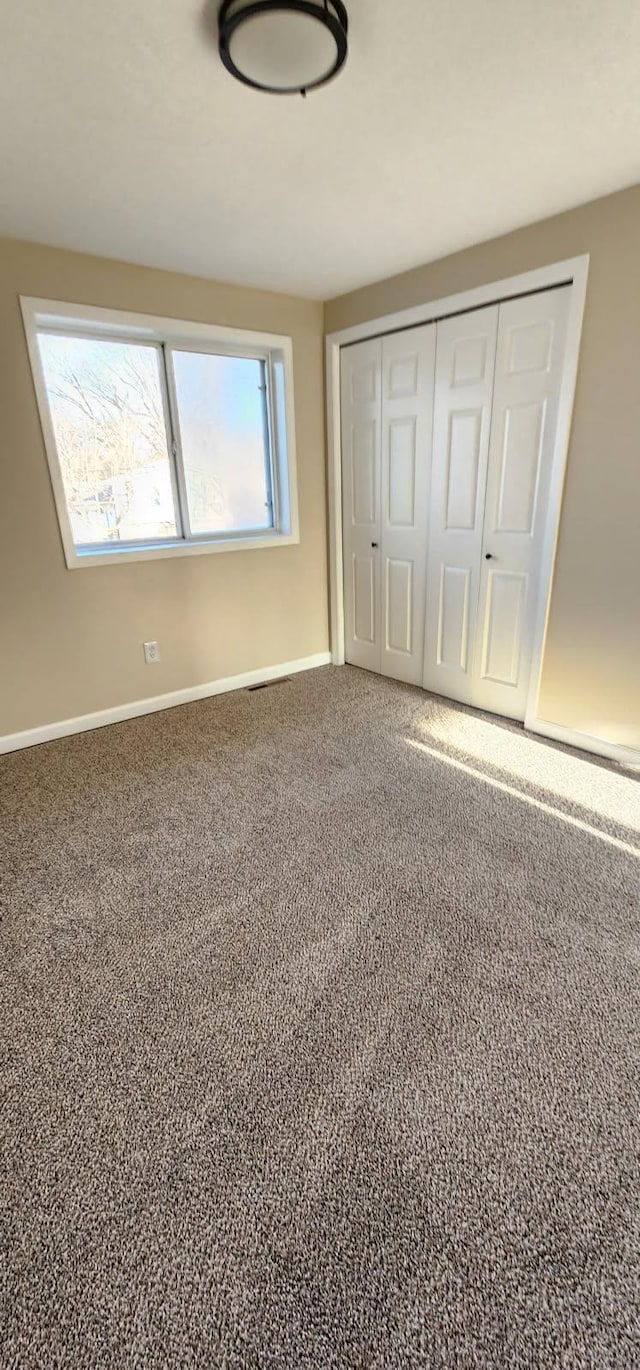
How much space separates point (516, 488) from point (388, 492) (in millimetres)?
895

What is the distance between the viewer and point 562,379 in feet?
8.43

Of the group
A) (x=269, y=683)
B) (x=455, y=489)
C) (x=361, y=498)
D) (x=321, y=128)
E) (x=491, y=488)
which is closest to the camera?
(x=321, y=128)

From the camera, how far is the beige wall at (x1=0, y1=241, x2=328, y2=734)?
2717 mm

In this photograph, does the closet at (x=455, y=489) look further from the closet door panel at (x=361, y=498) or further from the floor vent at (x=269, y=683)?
the floor vent at (x=269, y=683)

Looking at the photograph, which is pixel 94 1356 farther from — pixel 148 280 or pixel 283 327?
pixel 283 327

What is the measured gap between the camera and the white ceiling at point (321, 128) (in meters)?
1.37

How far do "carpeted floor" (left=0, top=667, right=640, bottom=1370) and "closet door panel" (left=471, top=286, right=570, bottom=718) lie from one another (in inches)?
32.8

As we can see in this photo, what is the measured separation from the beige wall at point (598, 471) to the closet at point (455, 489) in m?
0.15

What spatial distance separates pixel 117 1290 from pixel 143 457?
333 cm

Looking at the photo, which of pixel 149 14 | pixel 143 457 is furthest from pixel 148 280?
pixel 149 14

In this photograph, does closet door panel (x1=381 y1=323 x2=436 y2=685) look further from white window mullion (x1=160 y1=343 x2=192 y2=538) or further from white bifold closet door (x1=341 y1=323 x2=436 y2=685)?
white window mullion (x1=160 y1=343 x2=192 y2=538)

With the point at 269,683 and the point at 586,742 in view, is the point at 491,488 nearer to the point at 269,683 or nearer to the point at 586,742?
the point at 586,742

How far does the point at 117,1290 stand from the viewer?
1.01 meters

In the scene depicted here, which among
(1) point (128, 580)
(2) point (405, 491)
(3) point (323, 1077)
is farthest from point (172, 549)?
(3) point (323, 1077)
